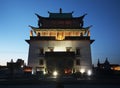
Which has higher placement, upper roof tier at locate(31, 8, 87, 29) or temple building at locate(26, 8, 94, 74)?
upper roof tier at locate(31, 8, 87, 29)

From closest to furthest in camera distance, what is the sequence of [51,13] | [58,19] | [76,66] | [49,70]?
[49,70] → [76,66] → [58,19] → [51,13]

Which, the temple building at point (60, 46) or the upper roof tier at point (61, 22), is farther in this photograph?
the upper roof tier at point (61, 22)

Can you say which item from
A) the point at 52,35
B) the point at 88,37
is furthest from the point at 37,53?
the point at 88,37

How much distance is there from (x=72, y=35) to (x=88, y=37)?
167 inches

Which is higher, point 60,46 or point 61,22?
point 61,22

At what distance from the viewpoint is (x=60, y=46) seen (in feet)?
122

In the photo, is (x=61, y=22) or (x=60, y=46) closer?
(x=60, y=46)

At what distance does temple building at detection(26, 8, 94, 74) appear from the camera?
3303 cm

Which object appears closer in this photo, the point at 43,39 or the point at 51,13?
the point at 43,39

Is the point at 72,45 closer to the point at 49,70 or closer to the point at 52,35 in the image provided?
the point at 52,35

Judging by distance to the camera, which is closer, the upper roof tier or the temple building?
the temple building

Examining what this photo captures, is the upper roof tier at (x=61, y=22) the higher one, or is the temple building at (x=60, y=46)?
the upper roof tier at (x=61, y=22)

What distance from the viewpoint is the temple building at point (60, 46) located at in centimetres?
3303

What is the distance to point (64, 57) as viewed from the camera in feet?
109
